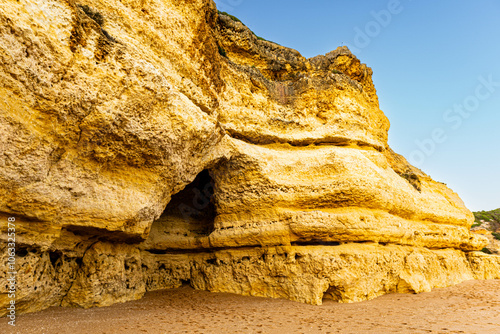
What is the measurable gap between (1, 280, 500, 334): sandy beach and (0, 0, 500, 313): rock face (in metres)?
0.43

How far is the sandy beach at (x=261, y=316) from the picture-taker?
4207 mm

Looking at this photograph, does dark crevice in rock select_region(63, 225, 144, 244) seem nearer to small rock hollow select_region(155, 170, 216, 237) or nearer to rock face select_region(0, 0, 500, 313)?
rock face select_region(0, 0, 500, 313)

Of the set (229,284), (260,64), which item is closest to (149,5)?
(260,64)

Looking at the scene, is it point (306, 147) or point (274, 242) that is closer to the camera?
point (274, 242)

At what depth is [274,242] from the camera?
687 cm

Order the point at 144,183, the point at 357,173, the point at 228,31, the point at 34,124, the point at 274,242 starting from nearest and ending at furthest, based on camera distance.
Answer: the point at 34,124, the point at 144,183, the point at 274,242, the point at 357,173, the point at 228,31

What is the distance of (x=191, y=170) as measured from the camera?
21.2ft

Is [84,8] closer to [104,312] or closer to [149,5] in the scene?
[149,5]

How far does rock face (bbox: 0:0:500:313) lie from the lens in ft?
13.4

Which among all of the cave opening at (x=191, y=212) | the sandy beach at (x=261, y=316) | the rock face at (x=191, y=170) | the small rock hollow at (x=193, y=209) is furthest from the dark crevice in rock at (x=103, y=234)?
the small rock hollow at (x=193, y=209)

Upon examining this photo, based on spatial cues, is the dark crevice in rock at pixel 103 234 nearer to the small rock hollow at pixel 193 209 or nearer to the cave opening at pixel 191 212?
the cave opening at pixel 191 212

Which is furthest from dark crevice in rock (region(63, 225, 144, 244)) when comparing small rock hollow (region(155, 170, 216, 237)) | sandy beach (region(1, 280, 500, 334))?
small rock hollow (region(155, 170, 216, 237))

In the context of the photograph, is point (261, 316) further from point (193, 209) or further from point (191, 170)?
point (193, 209)

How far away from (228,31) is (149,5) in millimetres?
4033
